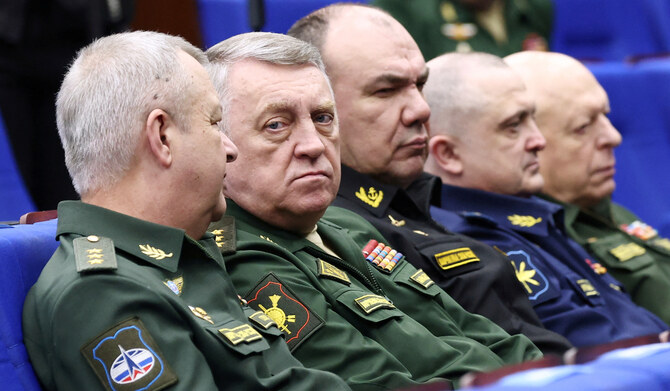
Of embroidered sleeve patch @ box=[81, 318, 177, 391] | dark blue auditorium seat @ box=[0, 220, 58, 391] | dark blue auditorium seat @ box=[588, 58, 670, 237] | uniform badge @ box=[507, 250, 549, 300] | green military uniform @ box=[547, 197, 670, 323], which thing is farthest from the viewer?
dark blue auditorium seat @ box=[588, 58, 670, 237]

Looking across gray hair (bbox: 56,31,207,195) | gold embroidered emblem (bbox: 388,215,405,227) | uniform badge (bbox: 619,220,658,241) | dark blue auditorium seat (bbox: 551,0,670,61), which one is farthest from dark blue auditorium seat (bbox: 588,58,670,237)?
gray hair (bbox: 56,31,207,195)

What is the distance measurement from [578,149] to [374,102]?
1.17 metres

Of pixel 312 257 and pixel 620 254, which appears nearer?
pixel 312 257

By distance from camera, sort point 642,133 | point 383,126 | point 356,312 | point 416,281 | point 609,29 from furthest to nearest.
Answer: point 609,29 < point 642,133 < point 383,126 < point 416,281 < point 356,312

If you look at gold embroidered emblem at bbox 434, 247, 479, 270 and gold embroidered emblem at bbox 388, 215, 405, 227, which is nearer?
gold embroidered emblem at bbox 434, 247, 479, 270

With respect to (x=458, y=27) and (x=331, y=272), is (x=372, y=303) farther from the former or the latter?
(x=458, y=27)

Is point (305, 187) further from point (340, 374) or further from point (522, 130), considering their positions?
point (522, 130)

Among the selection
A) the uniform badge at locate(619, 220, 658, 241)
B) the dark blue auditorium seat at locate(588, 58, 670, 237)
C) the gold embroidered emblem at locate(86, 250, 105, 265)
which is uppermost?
the gold embroidered emblem at locate(86, 250, 105, 265)

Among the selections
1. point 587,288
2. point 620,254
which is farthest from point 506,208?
point 620,254

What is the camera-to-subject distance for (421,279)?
2.50 meters

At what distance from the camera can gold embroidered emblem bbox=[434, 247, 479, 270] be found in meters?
2.70

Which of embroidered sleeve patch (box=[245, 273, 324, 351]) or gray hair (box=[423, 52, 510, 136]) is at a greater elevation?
embroidered sleeve patch (box=[245, 273, 324, 351])

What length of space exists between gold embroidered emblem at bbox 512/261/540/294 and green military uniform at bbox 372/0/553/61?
1.74 meters

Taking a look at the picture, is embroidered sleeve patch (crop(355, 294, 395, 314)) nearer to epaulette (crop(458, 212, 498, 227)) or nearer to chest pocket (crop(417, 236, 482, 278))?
chest pocket (crop(417, 236, 482, 278))
